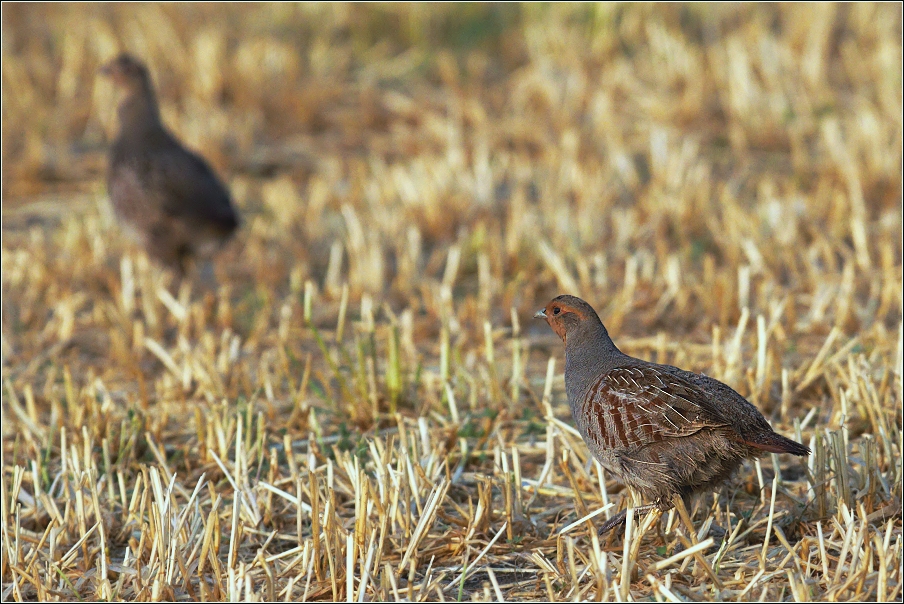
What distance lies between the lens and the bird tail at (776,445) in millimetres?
3242

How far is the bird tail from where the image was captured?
3.24m

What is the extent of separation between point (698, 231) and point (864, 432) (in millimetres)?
2700

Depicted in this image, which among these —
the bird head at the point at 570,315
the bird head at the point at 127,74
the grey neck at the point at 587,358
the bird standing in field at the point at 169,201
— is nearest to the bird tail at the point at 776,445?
the grey neck at the point at 587,358

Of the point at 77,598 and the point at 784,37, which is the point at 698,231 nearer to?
the point at 784,37

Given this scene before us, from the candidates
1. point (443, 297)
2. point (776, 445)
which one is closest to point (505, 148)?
point (443, 297)

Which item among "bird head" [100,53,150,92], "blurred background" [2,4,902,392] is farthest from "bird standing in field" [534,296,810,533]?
"bird head" [100,53,150,92]

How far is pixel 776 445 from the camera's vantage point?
3.27 meters

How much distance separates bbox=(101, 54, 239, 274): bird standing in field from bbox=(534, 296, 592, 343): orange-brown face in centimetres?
330

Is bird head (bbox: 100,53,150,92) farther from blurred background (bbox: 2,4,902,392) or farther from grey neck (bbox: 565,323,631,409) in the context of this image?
grey neck (bbox: 565,323,631,409)

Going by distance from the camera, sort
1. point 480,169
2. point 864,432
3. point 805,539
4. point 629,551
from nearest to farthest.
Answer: point 629,551
point 805,539
point 864,432
point 480,169

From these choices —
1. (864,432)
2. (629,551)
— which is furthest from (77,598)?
(864,432)

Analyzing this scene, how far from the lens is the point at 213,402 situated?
4.75 m

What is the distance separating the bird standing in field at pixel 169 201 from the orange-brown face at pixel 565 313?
330cm

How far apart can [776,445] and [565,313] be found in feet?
2.90
